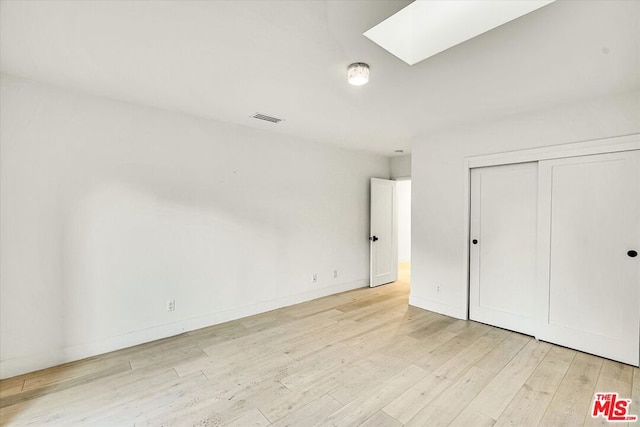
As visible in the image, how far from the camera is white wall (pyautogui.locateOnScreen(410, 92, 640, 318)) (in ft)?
9.25

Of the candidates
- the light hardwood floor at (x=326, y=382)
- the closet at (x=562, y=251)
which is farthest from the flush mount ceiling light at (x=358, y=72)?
the light hardwood floor at (x=326, y=382)

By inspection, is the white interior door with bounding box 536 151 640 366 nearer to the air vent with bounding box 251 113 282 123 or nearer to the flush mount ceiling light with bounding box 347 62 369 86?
the flush mount ceiling light with bounding box 347 62 369 86

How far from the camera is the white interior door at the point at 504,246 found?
3.28m

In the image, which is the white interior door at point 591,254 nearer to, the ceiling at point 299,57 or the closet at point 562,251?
the closet at point 562,251

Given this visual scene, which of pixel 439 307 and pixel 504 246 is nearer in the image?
pixel 504 246

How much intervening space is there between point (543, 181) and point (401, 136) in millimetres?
1855

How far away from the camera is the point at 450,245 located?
389cm

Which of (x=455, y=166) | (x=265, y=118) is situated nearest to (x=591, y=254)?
(x=455, y=166)

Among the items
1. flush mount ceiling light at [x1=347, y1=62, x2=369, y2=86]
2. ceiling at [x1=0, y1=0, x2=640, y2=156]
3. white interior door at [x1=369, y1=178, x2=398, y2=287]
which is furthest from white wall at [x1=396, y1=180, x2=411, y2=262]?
flush mount ceiling light at [x1=347, y1=62, x2=369, y2=86]

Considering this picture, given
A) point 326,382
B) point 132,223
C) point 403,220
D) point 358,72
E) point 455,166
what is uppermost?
point 358,72

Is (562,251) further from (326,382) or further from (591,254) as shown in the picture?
(326,382)

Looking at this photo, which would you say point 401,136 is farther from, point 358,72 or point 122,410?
point 122,410

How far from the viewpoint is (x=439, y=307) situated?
4000 mm

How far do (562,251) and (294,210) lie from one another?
332 cm
